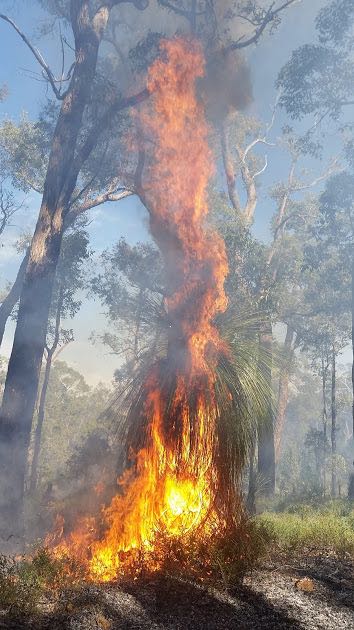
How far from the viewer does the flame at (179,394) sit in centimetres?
636

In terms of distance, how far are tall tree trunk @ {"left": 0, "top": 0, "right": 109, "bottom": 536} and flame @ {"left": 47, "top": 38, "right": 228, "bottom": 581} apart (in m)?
2.86

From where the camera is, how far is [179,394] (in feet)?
22.9

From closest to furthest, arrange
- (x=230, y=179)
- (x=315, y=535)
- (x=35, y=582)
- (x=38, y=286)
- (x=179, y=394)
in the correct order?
(x=35, y=582), (x=179, y=394), (x=315, y=535), (x=38, y=286), (x=230, y=179)

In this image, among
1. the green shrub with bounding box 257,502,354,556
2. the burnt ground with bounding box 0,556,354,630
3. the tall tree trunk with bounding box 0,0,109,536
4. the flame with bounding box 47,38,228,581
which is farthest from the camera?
the tall tree trunk with bounding box 0,0,109,536

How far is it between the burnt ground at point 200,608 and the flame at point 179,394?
0.66 metres

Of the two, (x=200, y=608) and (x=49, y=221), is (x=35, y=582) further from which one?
(x=49, y=221)

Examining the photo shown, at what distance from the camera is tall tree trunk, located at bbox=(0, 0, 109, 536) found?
9.45 metres

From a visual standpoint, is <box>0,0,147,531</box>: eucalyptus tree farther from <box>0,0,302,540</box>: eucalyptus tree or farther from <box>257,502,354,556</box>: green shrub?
<box>257,502,354,556</box>: green shrub

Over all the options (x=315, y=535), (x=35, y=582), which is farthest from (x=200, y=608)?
(x=315, y=535)

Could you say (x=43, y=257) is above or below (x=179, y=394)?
above

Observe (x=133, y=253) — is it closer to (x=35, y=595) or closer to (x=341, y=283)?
(x=341, y=283)

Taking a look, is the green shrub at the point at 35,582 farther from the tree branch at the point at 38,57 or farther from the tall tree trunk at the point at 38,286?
the tree branch at the point at 38,57

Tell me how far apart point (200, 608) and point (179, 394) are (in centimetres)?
282

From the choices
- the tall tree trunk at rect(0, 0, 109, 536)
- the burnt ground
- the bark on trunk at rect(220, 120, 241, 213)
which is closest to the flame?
the burnt ground
